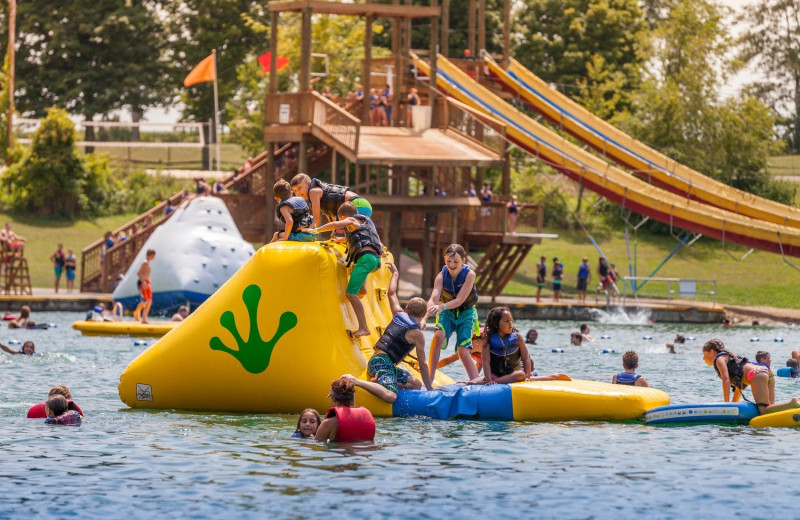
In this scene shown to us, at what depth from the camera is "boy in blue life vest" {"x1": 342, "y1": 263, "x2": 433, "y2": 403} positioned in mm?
16516

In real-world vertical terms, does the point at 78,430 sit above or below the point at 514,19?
below

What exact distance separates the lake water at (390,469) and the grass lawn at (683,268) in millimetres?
29020

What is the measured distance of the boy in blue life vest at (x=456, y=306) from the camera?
57.3 ft

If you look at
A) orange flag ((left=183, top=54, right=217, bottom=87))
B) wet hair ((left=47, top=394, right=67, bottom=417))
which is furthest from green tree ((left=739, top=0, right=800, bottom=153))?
wet hair ((left=47, top=394, right=67, bottom=417))

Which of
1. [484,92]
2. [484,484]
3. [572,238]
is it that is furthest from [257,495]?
[572,238]

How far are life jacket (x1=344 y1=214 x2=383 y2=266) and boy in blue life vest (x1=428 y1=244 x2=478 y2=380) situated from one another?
880 mm

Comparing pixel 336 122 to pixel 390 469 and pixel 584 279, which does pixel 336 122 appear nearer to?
pixel 584 279

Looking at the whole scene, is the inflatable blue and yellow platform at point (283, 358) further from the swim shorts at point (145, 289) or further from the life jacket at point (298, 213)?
the swim shorts at point (145, 289)

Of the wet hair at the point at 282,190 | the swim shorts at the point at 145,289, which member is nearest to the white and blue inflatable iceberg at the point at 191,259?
the swim shorts at the point at 145,289

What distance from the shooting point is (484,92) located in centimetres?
4531

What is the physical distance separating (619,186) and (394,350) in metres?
24.6

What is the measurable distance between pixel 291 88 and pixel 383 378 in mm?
39204

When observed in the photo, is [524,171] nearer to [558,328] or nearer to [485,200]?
[485,200]

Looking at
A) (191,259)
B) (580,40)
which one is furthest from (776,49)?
(191,259)
